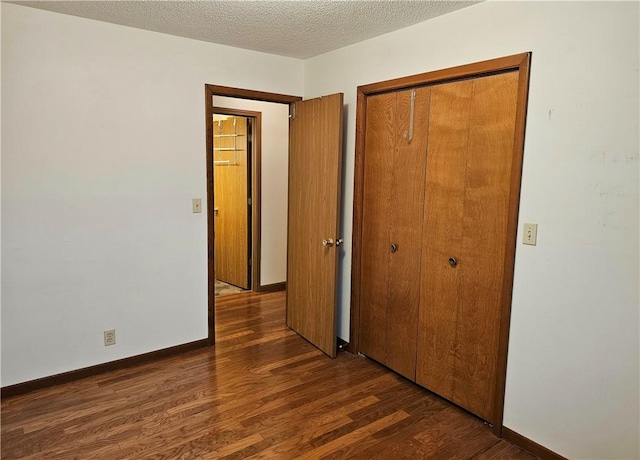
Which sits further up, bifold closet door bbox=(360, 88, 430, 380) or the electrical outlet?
bifold closet door bbox=(360, 88, 430, 380)

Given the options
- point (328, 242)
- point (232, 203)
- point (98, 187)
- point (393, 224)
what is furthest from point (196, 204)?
point (232, 203)

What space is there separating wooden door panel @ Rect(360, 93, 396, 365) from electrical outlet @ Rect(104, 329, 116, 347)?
5.92 feet

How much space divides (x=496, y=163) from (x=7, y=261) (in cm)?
291

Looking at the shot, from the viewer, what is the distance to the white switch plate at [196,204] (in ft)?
10.5

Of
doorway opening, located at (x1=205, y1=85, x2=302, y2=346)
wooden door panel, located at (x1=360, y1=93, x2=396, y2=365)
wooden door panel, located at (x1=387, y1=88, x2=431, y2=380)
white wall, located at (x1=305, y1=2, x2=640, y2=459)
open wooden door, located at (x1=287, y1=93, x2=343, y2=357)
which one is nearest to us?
white wall, located at (x1=305, y1=2, x2=640, y2=459)

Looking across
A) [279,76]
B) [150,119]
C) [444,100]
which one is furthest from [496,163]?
[150,119]

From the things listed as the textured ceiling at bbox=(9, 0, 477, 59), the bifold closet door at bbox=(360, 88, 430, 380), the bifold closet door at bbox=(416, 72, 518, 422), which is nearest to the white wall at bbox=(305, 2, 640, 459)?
the bifold closet door at bbox=(416, 72, 518, 422)

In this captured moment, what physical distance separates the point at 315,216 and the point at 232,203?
200 cm

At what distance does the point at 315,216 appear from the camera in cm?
332

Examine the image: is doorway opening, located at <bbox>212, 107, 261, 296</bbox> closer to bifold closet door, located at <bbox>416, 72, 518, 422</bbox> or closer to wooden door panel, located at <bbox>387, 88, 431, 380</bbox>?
wooden door panel, located at <bbox>387, 88, 431, 380</bbox>

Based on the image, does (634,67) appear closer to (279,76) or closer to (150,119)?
(279,76)

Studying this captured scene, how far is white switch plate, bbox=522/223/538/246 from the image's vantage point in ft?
6.77

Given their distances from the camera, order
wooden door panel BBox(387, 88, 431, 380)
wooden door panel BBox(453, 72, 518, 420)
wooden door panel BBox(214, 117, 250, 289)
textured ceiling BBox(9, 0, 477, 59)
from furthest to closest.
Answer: wooden door panel BBox(214, 117, 250, 289), wooden door panel BBox(387, 88, 431, 380), textured ceiling BBox(9, 0, 477, 59), wooden door panel BBox(453, 72, 518, 420)

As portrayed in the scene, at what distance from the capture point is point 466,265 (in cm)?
243
